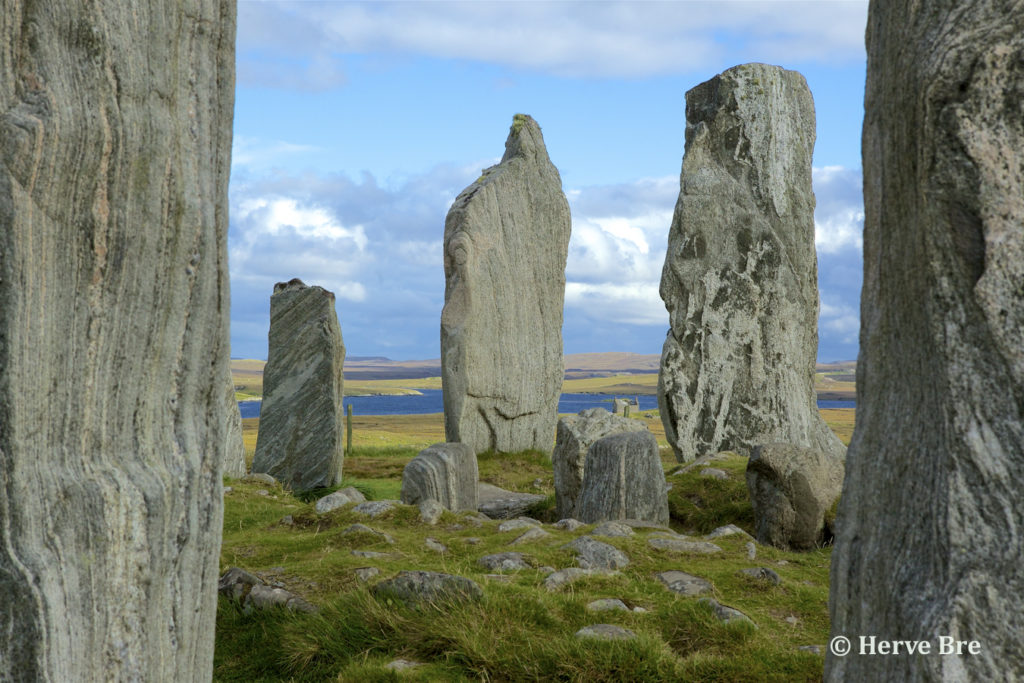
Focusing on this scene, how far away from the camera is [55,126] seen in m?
3.31

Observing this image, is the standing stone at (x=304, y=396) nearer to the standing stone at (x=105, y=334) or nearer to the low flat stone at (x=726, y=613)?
the low flat stone at (x=726, y=613)

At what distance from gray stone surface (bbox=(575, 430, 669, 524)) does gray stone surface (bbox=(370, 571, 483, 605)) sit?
3.60 metres

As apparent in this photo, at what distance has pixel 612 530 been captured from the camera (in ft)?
23.9

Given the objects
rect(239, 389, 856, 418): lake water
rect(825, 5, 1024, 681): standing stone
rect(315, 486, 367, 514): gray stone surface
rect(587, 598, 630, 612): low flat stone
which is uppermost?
rect(825, 5, 1024, 681): standing stone

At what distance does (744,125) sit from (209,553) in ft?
38.8

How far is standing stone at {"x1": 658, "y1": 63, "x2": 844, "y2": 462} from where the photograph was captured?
13.3m

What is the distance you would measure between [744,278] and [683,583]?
8.32 metres

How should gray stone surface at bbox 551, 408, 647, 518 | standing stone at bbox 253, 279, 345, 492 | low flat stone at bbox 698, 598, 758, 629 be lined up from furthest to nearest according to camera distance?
standing stone at bbox 253, 279, 345, 492
gray stone surface at bbox 551, 408, 647, 518
low flat stone at bbox 698, 598, 758, 629

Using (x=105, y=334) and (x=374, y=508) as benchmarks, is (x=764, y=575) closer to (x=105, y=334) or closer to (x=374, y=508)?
(x=374, y=508)

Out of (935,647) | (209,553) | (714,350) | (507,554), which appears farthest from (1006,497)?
(714,350)

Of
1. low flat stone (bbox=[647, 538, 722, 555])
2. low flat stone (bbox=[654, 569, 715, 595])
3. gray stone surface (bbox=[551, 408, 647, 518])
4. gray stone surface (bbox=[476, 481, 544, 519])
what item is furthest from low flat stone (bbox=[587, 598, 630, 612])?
gray stone surface (bbox=[476, 481, 544, 519])

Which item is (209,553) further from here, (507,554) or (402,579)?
(507,554)

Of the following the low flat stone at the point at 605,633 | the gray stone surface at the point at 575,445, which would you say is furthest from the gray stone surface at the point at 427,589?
the gray stone surface at the point at 575,445

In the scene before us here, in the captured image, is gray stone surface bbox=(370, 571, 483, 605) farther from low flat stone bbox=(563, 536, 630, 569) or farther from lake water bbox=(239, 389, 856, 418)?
lake water bbox=(239, 389, 856, 418)
